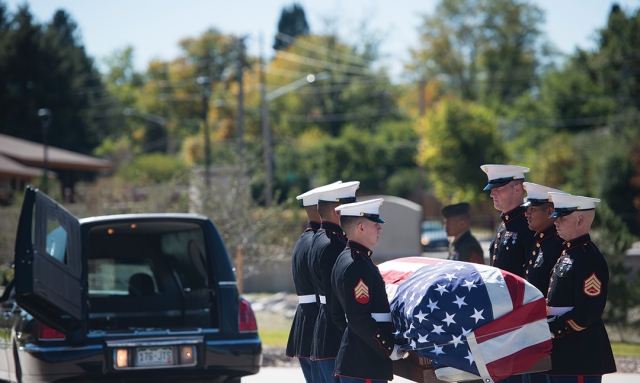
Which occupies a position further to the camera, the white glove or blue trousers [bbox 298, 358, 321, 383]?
blue trousers [bbox 298, 358, 321, 383]

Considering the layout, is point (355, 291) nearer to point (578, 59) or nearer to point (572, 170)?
point (572, 170)

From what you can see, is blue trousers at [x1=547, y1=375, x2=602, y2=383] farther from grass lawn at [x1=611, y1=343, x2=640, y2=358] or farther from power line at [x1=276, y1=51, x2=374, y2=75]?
power line at [x1=276, y1=51, x2=374, y2=75]

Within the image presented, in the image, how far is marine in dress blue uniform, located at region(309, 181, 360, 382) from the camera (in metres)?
4.65

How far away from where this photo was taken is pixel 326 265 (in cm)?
466

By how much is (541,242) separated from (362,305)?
1419 millimetres

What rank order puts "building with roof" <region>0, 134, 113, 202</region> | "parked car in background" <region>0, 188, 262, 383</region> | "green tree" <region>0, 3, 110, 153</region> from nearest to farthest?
"parked car in background" <region>0, 188, 262, 383</region> < "building with roof" <region>0, 134, 113, 202</region> < "green tree" <region>0, 3, 110, 153</region>

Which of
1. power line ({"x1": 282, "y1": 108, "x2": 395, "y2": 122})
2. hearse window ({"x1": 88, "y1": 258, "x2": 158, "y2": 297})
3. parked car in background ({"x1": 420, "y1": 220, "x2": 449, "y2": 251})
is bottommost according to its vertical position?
parked car in background ({"x1": 420, "y1": 220, "x2": 449, "y2": 251})

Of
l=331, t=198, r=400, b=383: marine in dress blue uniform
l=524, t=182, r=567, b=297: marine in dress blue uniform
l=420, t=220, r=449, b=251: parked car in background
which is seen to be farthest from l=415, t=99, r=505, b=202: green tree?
l=331, t=198, r=400, b=383: marine in dress blue uniform

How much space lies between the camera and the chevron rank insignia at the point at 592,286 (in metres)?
4.25

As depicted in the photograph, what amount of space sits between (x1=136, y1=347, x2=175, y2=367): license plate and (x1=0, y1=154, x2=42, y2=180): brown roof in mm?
25732

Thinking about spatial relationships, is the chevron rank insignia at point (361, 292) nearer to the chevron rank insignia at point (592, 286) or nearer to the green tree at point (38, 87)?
the chevron rank insignia at point (592, 286)

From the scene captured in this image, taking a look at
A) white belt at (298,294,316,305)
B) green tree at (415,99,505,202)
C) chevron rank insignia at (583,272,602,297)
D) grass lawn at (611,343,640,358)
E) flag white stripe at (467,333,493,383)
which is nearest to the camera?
flag white stripe at (467,333,493,383)

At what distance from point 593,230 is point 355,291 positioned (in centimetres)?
990

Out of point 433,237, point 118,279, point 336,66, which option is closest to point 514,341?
point 118,279
